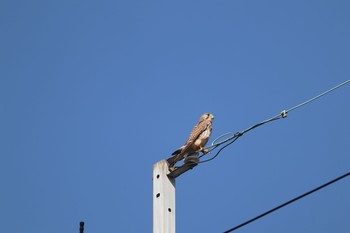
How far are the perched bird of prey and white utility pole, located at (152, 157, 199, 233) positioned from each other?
0.38ft

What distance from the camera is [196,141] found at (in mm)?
12922

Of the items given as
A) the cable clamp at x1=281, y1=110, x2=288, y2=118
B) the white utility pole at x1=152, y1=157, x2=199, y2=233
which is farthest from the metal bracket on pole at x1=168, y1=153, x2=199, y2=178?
the cable clamp at x1=281, y1=110, x2=288, y2=118

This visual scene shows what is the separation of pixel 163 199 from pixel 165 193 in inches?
4.4

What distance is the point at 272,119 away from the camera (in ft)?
38.4

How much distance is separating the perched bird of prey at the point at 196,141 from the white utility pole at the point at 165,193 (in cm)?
12

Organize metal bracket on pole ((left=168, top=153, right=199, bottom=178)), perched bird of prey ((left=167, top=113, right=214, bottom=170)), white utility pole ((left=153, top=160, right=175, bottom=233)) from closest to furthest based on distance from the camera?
white utility pole ((left=153, top=160, right=175, bottom=233)) < metal bracket on pole ((left=168, top=153, right=199, bottom=178)) < perched bird of prey ((left=167, top=113, right=214, bottom=170))

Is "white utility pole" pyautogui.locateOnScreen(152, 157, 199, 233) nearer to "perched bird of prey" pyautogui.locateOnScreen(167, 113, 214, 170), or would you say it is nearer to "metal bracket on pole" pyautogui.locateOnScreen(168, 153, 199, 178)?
"metal bracket on pole" pyautogui.locateOnScreen(168, 153, 199, 178)

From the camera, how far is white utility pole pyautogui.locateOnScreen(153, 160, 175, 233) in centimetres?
1106

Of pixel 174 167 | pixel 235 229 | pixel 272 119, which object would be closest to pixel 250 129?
pixel 272 119

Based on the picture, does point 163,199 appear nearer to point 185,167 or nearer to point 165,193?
point 165,193

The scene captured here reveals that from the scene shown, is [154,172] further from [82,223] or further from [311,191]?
[311,191]

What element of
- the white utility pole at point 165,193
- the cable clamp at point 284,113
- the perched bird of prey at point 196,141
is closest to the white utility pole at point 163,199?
the white utility pole at point 165,193

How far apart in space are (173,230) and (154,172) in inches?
38.3

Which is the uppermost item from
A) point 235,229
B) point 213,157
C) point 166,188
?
point 213,157
